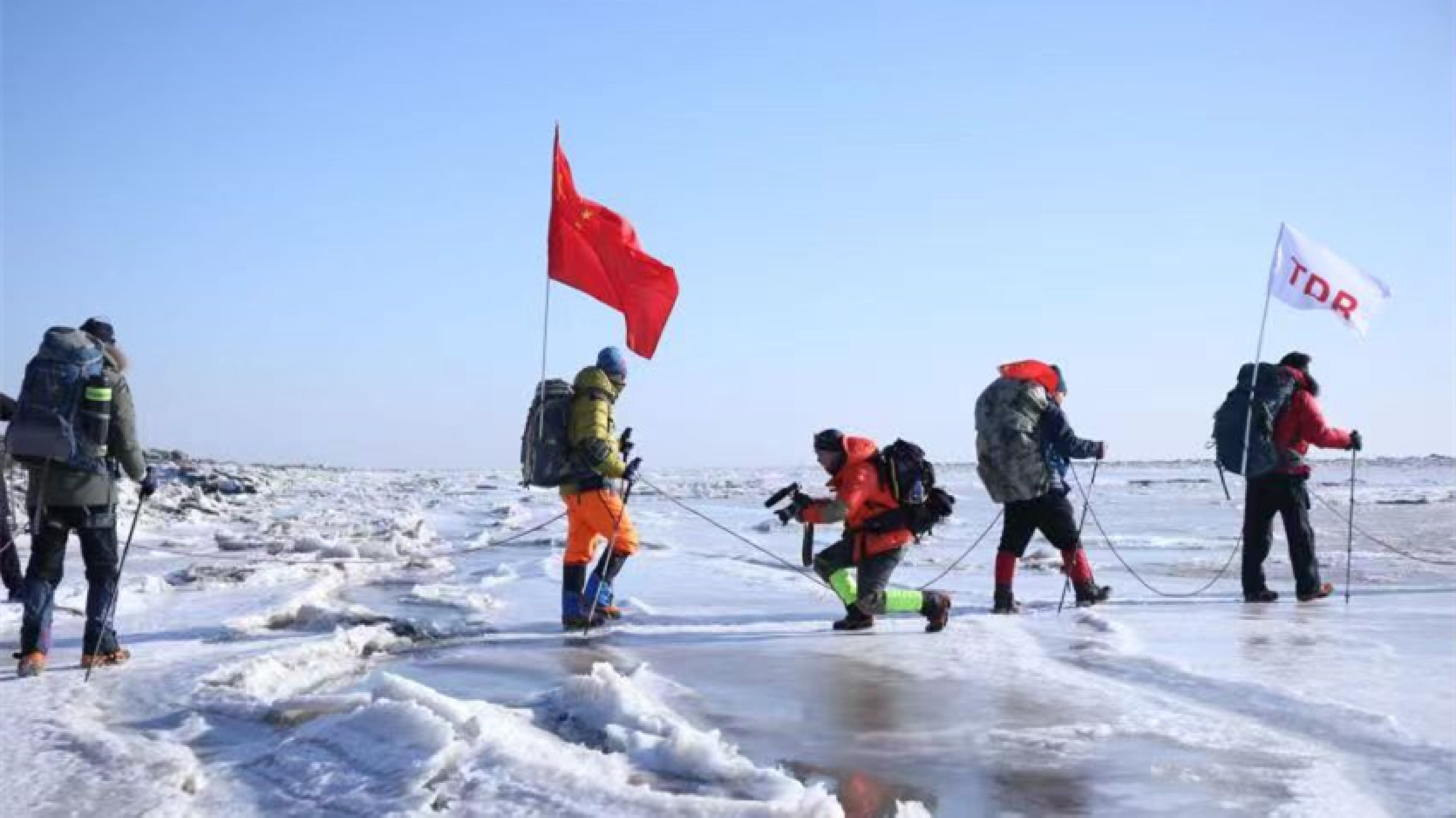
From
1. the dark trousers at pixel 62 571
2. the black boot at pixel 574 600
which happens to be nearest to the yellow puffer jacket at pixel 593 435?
the black boot at pixel 574 600

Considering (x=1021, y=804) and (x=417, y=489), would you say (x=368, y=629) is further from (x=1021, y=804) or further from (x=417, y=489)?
(x=417, y=489)

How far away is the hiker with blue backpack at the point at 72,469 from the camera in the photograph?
555 cm

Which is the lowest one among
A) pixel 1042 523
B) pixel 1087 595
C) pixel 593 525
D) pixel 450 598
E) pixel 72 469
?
pixel 450 598

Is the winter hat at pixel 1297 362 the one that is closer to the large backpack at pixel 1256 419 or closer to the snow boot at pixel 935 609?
the large backpack at pixel 1256 419

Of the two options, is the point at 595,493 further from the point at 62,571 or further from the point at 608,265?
the point at 62,571

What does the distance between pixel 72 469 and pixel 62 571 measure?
0.54 meters

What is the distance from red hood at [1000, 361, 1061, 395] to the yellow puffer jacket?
2.93 meters

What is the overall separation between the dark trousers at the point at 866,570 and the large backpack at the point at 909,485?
0.69 feet

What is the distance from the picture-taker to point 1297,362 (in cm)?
849

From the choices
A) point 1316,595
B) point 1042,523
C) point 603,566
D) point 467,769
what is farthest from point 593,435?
point 1316,595

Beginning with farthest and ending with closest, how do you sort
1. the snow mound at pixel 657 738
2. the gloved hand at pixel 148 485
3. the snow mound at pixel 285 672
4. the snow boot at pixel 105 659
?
the gloved hand at pixel 148 485 → the snow boot at pixel 105 659 → the snow mound at pixel 285 672 → the snow mound at pixel 657 738

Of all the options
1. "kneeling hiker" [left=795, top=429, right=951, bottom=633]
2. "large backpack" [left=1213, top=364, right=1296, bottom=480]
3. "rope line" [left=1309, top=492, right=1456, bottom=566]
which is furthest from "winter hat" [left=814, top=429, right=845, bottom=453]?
"rope line" [left=1309, top=492, right=1456, bottom=566]

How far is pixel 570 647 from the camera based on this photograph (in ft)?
20.7

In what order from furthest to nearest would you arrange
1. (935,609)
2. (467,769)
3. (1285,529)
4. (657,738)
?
(1285,529)
(935,609)
(657,738)
(467,769)
